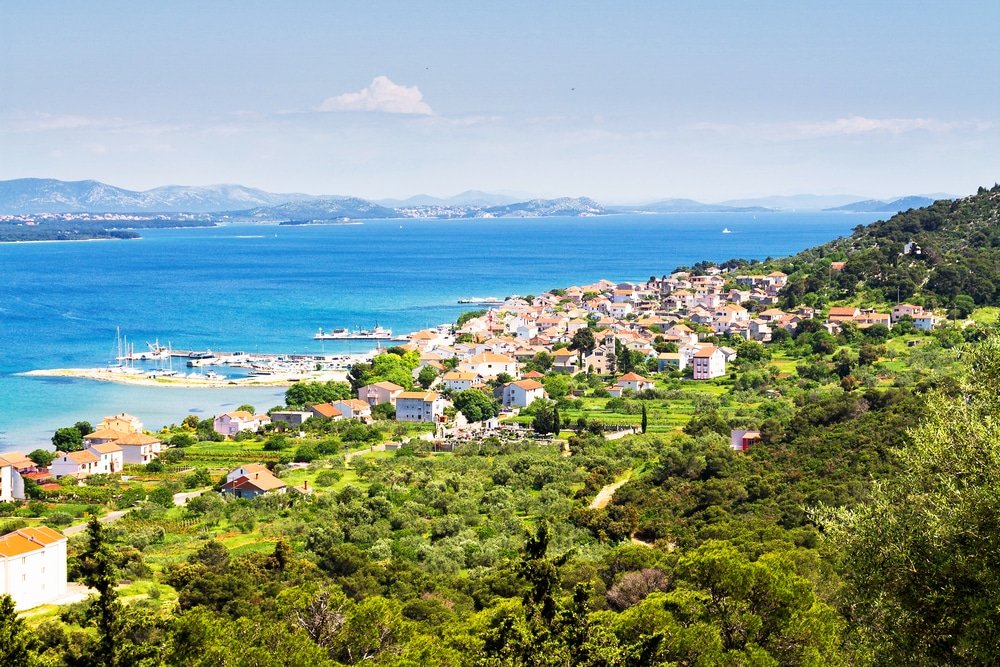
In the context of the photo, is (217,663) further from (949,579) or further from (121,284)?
(121,284)

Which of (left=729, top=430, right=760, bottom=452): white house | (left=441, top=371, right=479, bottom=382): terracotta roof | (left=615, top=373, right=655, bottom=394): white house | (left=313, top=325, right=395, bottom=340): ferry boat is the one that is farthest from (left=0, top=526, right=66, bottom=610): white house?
(left=313, top=325, right=395, bottom=340): ferry boat

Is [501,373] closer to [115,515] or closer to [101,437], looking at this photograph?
[101,437]

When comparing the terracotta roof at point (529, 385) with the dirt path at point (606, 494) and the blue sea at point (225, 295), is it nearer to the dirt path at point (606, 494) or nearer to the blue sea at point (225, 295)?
the blue sea at point (225, 295)

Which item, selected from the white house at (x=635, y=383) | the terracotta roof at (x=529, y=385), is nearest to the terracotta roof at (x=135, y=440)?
the terracotta roof at (x=529, y=385)

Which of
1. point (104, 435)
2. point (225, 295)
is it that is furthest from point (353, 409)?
point (225, 295)

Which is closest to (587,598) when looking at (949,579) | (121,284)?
(949,579)
